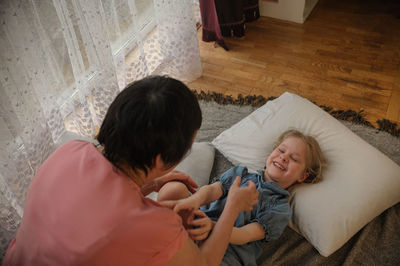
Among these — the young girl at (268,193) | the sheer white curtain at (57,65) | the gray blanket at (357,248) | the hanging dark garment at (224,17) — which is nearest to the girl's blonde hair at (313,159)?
the young girl at (268,193)

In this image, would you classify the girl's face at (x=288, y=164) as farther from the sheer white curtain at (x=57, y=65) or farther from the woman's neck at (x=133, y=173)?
the sheer white curtain at (x=57, y=65)

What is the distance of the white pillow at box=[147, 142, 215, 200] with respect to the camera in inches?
62.9

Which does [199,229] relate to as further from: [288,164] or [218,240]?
[288,164]

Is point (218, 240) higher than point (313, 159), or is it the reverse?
point (218, 240)

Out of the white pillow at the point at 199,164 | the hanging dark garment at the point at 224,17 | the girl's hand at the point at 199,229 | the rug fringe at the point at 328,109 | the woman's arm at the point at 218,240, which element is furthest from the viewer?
the hanging dark garment at the point at 224,17

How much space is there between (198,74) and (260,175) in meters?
1.05

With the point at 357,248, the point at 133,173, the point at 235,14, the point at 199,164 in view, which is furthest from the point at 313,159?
the point at 235,14

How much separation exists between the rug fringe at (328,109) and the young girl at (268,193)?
55 centimetres

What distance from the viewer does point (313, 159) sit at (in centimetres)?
145

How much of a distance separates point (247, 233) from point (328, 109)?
41.4 inches

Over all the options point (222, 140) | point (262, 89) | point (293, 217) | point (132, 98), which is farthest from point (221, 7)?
point (132, 98)

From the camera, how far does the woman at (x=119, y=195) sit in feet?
2.56

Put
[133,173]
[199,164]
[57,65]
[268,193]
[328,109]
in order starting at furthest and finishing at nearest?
[328,109] → [199,164] → [57,65] → [268,193] → [133,173]

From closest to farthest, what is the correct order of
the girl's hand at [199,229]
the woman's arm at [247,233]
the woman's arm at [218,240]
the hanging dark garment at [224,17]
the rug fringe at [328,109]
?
the woman's arm at [218,240] < the girl's hand at [199,229] < the woman's arm at [247,233] < the rug fringe at [328,109] < the hanging dark garment at [224,17]
